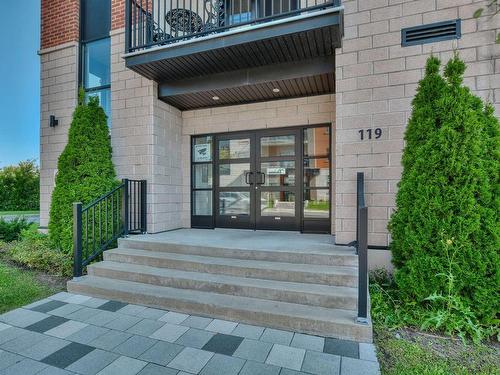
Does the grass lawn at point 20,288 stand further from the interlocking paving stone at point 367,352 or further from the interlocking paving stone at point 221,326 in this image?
the interlocking paving stone at point 367,352

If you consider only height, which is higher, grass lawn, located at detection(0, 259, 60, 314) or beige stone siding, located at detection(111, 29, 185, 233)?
beige stone siding, located at detection(111, 29, 185, 233)

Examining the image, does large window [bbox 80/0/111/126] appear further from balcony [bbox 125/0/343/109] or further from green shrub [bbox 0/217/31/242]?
green shrub [bbox 0/217/31/242]

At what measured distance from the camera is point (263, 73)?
4.28 m

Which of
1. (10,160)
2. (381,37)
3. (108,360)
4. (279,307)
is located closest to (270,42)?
(381,37)

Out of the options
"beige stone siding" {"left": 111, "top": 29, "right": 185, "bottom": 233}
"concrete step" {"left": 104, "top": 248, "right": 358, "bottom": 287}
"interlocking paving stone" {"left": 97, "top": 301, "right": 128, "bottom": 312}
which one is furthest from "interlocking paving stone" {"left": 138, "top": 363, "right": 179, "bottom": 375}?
"beige stone siding" {"left": 111, "top": 29, "right": 185, "bottom": 233}

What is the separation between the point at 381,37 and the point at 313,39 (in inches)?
33.9

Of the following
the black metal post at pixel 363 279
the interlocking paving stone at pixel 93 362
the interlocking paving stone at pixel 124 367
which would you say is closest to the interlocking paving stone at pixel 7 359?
the interlocking paving stone at pixel 93 362

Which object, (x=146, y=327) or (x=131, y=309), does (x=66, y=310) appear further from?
(x=146, y=327)

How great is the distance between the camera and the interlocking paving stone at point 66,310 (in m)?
2.94

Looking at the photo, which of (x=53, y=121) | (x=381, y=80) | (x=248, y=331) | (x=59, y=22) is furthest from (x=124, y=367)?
(x=59, y=22)

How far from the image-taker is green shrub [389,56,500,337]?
254 cm

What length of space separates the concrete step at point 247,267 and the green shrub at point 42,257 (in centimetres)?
83

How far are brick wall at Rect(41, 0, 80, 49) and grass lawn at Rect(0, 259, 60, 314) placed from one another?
4478mm

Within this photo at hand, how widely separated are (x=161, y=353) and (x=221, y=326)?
60cm
